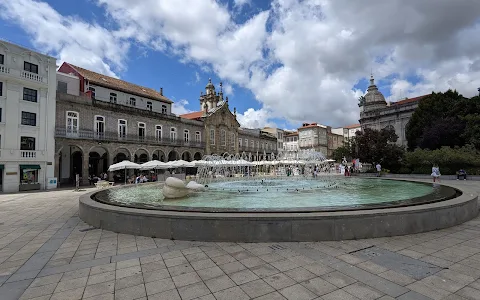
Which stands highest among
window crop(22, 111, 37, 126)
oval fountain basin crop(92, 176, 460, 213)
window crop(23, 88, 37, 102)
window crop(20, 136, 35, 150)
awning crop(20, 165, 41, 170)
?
window crop(23, 88, 37, 102)

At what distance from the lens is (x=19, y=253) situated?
5.51 meters

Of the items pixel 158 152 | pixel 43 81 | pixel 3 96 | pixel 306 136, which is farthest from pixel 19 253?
pixel 306 136

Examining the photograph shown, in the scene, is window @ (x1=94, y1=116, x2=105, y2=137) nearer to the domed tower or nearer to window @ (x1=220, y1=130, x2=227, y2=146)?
window @ (x1=220, y1=130, x2=227, y2=146)

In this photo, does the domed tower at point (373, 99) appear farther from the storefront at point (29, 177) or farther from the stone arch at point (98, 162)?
the storefront at point (29, 177)

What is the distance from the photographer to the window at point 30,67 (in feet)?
74.2

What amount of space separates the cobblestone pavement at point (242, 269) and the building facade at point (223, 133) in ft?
102

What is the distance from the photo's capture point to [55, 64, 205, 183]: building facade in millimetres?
26188

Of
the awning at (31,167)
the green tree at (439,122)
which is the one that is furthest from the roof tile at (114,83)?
the green tree at (439,122)

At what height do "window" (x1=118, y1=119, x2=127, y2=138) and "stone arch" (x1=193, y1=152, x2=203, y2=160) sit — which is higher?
"window" (x1=118, y1=119, x2=127, y2=138)

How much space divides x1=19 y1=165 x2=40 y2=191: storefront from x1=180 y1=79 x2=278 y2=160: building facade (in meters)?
21.0

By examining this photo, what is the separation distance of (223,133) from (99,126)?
21341 millimetres

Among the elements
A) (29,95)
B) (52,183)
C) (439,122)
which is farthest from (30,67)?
(439,122)

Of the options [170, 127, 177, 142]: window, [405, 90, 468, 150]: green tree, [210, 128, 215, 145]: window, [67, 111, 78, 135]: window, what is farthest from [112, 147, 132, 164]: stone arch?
[405, 90, 468, 150]: green tree

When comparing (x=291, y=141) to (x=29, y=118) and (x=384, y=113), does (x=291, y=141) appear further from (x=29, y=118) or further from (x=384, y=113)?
(x=29, y=118)
